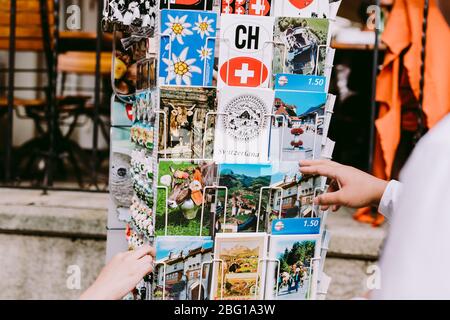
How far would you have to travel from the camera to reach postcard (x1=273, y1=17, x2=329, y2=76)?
174 cm

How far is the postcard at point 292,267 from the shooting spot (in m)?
1.80

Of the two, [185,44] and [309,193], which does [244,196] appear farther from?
[185,44]

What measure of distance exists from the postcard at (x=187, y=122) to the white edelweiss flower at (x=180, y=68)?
3cm

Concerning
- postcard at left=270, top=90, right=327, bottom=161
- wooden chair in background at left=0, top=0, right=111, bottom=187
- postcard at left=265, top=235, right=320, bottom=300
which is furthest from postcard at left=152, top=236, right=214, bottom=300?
wooden chair in background at left=0, top=0, right=111, bottom=187

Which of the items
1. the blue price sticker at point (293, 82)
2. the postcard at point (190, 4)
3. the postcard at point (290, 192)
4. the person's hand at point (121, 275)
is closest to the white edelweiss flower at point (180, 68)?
the postcard at point (190, 4)

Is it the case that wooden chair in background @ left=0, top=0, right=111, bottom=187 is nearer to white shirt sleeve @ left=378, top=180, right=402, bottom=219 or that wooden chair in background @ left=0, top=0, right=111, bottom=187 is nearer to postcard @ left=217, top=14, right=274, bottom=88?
→ postcard @ left=217, top=14, right=274, bottom=88

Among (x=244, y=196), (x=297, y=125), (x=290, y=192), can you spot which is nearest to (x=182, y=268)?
(x=244, y=196)

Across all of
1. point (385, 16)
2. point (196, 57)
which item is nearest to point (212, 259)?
point (196, 57)

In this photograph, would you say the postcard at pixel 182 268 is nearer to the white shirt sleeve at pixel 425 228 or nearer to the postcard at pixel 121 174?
the postcard at pixel 121 174

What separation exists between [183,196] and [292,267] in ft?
1.20

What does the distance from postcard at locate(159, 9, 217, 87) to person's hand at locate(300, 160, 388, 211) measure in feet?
1.28
